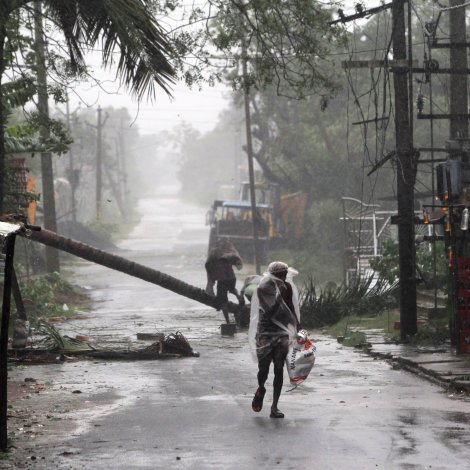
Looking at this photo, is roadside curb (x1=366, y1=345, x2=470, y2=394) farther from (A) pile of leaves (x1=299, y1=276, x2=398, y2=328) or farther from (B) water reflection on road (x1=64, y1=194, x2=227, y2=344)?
(B) water reflection on road (x1=64, y1=194, x2=227, y2=344)

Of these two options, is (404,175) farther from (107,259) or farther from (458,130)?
(107,259)

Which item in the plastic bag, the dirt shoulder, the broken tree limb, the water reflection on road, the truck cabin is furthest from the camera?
the truck cabin

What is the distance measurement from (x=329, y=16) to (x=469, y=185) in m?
4.05

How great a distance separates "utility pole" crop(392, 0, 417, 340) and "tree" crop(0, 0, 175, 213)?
259 inches

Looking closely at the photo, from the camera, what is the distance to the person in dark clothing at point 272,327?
11750 mm

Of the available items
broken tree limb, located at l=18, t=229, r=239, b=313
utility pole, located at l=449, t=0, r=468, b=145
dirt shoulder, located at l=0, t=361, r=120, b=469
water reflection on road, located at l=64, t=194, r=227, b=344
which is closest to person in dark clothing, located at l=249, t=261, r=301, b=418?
dirt shoulder, located at l=0, t=361, r=120, b=469

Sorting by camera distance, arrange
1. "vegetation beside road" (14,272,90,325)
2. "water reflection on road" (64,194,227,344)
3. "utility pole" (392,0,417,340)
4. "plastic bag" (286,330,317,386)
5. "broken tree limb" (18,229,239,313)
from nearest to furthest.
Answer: "plastic bag" (286,330,317,386), "utility pole" (392,0,417,340), "broken tree limb" (18,229,239,313), "water reflection on road" (64,194,227,344), "vegetation beside road" (14,272,90,325)

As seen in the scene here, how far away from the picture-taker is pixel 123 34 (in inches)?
466

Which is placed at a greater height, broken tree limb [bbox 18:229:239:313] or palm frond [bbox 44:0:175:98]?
palm frond [bbox 44:0:175:98]

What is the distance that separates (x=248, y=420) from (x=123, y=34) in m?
4.34

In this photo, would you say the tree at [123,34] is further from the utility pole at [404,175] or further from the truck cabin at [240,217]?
the truck cabin at [240,217]

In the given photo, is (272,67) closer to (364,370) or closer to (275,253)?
(364,370)

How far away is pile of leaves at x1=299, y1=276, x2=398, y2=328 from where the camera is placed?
23.7 metres

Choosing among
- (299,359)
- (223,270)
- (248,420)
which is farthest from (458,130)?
(248,420)
